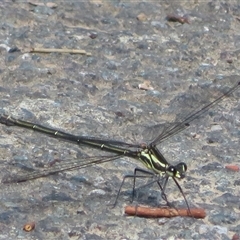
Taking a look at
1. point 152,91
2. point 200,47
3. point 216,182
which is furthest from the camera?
point 200,47

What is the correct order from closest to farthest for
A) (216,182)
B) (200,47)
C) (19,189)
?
(19,189) → (216,182) → (200,47)

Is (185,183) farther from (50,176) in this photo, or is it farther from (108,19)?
(108,19)

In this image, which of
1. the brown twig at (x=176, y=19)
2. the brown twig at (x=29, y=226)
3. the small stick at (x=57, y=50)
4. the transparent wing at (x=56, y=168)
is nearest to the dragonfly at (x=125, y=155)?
the transparent wing at (x=56, y=168)

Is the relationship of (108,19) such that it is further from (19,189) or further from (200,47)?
(19,189)

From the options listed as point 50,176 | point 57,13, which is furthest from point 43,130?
point 57,13

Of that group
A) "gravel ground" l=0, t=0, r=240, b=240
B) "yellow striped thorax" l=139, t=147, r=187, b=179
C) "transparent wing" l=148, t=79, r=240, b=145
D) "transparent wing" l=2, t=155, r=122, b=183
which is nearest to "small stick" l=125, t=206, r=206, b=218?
"gravel ground" l=0, t=0, r=240, b=240

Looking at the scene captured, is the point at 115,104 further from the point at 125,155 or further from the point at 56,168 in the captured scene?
the point at 56,168

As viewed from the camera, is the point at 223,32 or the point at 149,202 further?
the point at 223,32
